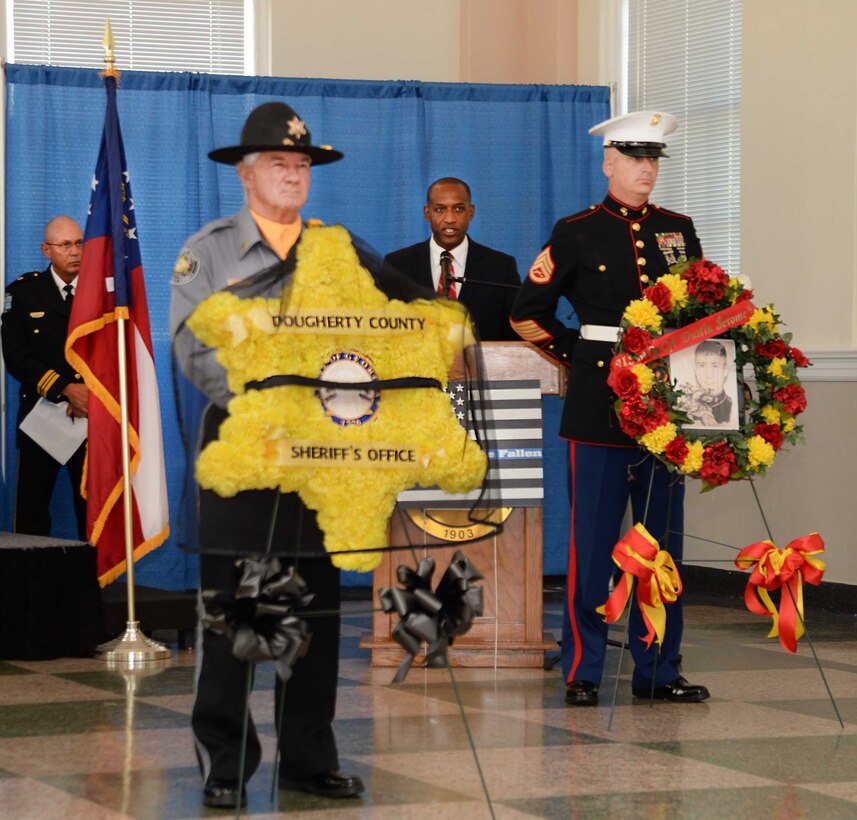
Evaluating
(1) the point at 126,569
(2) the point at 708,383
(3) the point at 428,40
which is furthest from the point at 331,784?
(3) the point at 428,40

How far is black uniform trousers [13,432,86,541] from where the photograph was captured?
6785 millimetres

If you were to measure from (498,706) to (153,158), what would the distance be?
369 cm

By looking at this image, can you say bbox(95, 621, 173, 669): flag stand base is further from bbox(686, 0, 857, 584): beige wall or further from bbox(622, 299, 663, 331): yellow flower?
bbox(686, 0, 857, 584): beige wall

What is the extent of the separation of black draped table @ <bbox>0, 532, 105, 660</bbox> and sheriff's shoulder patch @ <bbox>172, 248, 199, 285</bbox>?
269 cm

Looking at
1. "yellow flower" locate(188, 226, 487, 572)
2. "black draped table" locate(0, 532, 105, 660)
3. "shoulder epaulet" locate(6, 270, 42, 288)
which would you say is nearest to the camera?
"yellow flower" locate(188, 226, 487, 572)

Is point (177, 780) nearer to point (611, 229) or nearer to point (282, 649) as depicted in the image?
point (282, 649)

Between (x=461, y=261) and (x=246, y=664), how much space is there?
3.14 meters

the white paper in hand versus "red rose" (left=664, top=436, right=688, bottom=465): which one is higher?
"red rose" (left=664, top=436, right=688, bottom=465)

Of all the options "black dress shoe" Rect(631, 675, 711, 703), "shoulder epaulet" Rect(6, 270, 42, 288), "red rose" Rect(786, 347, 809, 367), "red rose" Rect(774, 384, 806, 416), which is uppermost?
"shoulder epaulet" Rect(6, 270, 42, 288)

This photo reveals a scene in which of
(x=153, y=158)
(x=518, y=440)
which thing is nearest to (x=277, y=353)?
(x=518, y=440)

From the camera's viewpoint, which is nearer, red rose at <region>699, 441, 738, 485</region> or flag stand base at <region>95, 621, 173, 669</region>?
red rose at <region>699, 441, 738, 485</region>

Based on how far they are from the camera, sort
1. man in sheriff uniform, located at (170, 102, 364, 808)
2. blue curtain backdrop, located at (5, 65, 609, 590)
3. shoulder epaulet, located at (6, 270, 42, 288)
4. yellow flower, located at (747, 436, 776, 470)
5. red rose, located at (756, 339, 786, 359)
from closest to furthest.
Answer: man in sheriff uniform, located at (170, 102, 364, 808) → yellow flower, located at (747, 436, 776, 470) → red rose, located at (756, 339, 786, 359) → shoulder epaulet, located at (6, 270, 42, 288) → blue curtain backdrop, located at (5, 65, 609, 590)

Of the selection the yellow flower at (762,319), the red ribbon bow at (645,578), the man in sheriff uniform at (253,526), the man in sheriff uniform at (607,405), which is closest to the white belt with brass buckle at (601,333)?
the man in sheriff uniform at (607,405)

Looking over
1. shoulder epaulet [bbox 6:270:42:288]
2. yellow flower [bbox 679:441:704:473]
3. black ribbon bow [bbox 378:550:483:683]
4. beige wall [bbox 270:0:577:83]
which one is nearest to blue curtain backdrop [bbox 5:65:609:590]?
shoulder epaulet [bbox 6:270:42:288]
